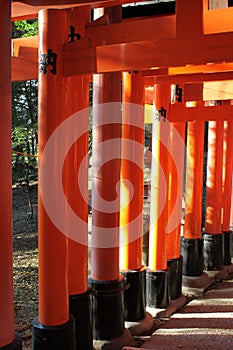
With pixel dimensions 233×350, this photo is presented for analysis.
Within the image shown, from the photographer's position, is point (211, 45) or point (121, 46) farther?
point (121, 46)

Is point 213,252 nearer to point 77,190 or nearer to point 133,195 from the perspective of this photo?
point 133,195

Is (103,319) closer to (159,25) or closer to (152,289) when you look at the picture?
(152,289)

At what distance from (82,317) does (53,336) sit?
2.19 ft

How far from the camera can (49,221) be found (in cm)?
322

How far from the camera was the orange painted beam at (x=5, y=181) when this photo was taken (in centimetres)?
276

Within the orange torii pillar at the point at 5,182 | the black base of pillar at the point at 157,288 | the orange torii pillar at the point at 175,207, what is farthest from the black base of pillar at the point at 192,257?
the orange torii pillar at the point at 5,182

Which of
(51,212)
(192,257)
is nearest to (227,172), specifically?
(192,257)

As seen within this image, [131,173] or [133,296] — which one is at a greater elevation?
[131,173]

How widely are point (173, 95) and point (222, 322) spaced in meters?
3.09

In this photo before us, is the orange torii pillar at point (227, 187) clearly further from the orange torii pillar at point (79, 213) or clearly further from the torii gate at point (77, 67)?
the orange torii pillar at point (79, 213)

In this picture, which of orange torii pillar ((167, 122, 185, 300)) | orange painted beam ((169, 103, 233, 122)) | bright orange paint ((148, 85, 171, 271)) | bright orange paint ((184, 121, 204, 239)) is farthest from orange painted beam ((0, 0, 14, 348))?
bright orange paint ((184, 121, 204, 239))

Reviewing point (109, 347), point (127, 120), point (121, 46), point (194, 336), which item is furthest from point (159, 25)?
point (194, 336)

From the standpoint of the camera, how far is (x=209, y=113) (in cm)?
564

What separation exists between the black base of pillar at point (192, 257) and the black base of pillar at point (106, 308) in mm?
2653
